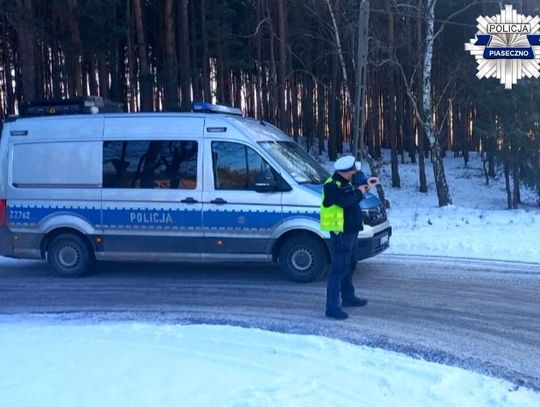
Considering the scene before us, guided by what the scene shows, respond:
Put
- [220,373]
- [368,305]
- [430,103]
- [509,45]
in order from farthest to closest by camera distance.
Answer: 1. [430,103]
2. [509,45]
3. [368,305]
4. [220,373]

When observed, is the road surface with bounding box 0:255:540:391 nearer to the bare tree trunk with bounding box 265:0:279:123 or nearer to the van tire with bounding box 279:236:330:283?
the van tire with bounding box 279:236:330:283

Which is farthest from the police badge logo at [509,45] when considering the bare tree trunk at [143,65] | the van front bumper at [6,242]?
the van front bumper at [6,242]

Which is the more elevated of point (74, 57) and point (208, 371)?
point (74, 57)

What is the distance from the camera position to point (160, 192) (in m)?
10.3

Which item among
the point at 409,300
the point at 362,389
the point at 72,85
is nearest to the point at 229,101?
the point at 72,85

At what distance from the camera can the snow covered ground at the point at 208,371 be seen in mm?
5285

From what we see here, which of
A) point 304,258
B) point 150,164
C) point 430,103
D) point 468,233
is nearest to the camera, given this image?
point 304,258

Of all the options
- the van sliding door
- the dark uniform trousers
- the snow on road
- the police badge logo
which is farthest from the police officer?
the police badge logo

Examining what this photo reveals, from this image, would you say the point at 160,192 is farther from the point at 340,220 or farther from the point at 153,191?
the point at 340,220

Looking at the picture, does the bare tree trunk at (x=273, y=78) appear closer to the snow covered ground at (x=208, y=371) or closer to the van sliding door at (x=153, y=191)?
the van sliding door at (x=153, y=191)

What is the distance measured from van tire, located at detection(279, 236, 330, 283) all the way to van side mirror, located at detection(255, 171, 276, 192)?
81 cm

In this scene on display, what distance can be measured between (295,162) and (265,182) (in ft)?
2.53

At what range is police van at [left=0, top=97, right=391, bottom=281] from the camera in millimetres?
9938

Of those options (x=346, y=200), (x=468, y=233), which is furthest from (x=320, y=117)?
(x=346, y=200)
